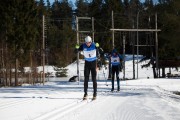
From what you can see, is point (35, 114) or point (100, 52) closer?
point (35, 114)

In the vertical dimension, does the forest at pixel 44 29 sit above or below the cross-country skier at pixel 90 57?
above

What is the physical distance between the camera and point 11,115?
7.61m

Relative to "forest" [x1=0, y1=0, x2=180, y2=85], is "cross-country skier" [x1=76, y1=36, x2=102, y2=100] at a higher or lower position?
lower

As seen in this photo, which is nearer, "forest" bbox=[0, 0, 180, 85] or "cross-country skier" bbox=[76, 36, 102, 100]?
"cross-country skier" bbox=[76, 36, 102, 100]

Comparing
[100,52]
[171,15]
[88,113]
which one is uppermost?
[171,15]

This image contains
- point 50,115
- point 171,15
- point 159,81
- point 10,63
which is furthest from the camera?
point 10,63

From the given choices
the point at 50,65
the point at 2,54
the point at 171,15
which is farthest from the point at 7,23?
the point at 50,65

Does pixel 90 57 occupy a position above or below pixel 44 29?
below

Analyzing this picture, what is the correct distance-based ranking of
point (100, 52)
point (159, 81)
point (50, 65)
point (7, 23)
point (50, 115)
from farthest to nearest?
point (50, 65) → point (7, 23) → point (159, 81) → point (100, 52) → point (50, 115)

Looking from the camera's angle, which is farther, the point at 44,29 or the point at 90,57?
the point at 44,29

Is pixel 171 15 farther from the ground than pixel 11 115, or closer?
farther from the ground

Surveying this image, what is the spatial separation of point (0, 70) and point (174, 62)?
70.0 ft

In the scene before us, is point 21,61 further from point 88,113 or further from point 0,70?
point 88,113

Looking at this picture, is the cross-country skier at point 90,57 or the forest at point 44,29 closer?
the cross-country skier at point 90,57
